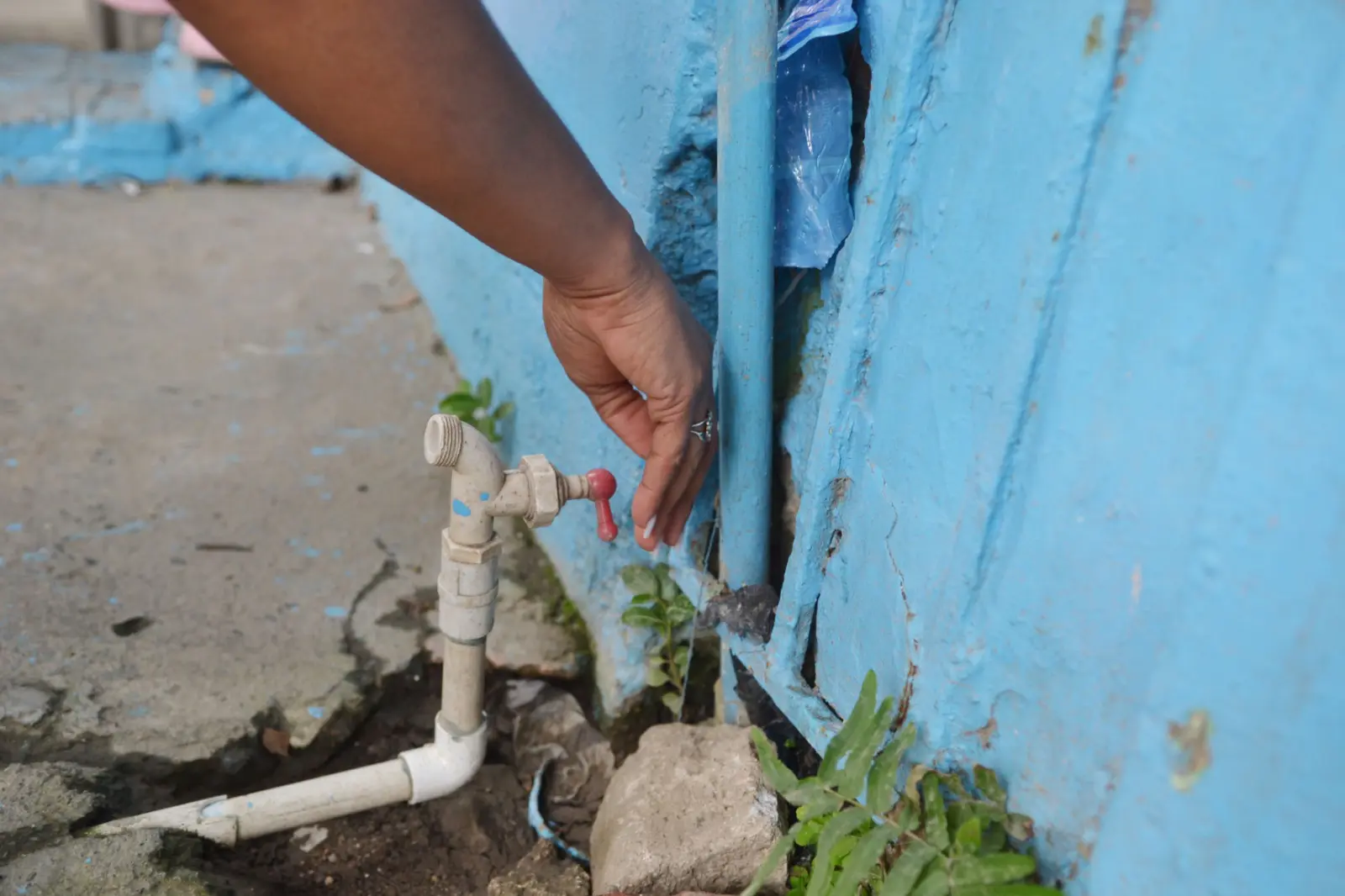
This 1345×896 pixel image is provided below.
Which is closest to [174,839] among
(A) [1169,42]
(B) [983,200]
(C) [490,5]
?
(B) [983,200]

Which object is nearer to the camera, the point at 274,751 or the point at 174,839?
the point at 174,839

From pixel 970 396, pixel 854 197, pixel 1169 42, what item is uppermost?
pixel 1169 42

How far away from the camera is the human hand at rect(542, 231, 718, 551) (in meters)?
1.37

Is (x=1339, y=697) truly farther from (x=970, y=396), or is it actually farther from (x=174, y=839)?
(x=174, y=839)

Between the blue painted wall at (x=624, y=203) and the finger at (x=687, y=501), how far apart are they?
6.1 inches

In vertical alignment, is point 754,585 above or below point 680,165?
below

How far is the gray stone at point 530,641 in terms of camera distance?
6.91 ft

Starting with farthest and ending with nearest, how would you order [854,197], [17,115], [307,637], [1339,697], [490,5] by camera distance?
[17,115], [490,5], [307,637], [854,197], [1339,697]

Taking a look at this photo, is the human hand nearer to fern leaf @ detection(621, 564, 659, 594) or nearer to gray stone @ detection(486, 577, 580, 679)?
fern leaf @ detection(621, 564, 659, 594)

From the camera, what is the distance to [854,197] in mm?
1439

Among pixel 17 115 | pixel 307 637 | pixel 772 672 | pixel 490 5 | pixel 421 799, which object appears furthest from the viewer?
pixel 17 115

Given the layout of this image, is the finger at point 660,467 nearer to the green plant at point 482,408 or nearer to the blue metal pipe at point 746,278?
the blue metal pipe at point 746,278

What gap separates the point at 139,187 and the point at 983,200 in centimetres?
452

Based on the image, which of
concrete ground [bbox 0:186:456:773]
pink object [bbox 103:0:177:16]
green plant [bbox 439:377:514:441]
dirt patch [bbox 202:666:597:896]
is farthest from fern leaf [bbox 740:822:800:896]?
pink object [bbox 103:0:177:16]
